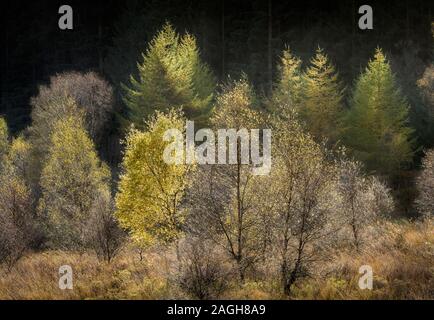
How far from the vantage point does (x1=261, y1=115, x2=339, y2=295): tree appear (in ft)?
49.3

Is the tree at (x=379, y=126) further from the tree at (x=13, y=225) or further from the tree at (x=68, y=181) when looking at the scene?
the tree at (x=13, y=225)

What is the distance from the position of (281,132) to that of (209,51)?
4244 cm

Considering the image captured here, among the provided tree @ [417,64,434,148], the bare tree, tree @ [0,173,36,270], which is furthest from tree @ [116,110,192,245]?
tree @ [417,64,434,148]

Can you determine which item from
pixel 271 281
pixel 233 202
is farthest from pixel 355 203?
pixel 271 281

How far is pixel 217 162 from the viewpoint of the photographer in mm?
18594

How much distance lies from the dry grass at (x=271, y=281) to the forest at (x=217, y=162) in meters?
0.08

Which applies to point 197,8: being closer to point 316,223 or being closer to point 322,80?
point 322,80

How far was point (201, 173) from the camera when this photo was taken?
61.2ft

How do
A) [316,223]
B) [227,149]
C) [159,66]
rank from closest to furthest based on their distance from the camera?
[316,223]
[227,149]
[159,66]

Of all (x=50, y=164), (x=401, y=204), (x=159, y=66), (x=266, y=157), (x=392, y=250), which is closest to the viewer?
(x=266, y=157)

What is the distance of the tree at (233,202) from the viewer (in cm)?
1720

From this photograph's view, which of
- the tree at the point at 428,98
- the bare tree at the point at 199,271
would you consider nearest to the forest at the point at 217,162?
the bare tree at the point at 199,271

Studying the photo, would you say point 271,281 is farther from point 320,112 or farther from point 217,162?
point 320,112

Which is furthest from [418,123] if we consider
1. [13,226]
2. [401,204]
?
[13,226]
